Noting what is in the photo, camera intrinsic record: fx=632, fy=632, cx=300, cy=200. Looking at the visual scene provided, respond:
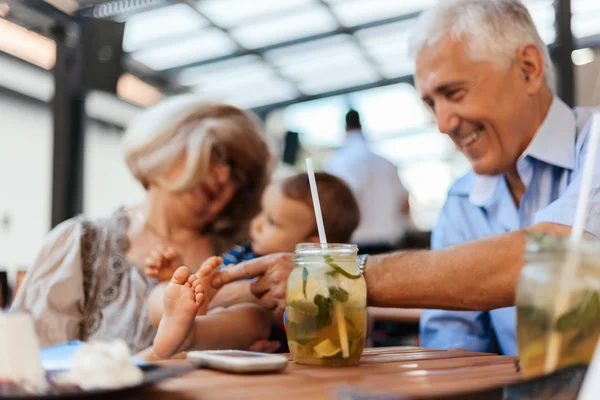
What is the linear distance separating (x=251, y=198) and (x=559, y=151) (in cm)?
95

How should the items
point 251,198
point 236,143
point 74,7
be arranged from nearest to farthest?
1. point 236,143
2. point 251,198
3. point 74,7

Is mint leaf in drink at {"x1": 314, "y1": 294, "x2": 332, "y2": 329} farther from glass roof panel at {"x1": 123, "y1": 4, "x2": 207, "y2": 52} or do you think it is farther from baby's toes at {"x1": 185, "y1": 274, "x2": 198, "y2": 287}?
glass roof panel at {"x1": 123, "y1": 4, "x2": 207, "y2": 52}

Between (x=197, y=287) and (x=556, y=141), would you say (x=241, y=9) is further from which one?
(x=197, y=287)

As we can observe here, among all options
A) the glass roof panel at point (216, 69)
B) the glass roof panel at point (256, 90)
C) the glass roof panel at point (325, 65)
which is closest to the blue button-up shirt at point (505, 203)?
the glass roof panel at point (216, 69)

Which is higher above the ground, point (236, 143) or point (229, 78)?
point (229, 78)

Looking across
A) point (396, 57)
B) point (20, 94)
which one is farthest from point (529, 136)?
point (396, 57)

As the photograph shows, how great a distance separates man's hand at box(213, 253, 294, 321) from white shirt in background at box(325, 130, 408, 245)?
3.18m

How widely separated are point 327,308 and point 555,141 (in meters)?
0.95

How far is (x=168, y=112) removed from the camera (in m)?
1.96

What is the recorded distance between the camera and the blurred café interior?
247 cm

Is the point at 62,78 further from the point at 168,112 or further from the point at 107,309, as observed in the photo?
the point at 107,309

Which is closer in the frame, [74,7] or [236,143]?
[236,143]

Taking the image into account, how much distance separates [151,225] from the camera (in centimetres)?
194

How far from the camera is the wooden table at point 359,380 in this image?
64 cm
